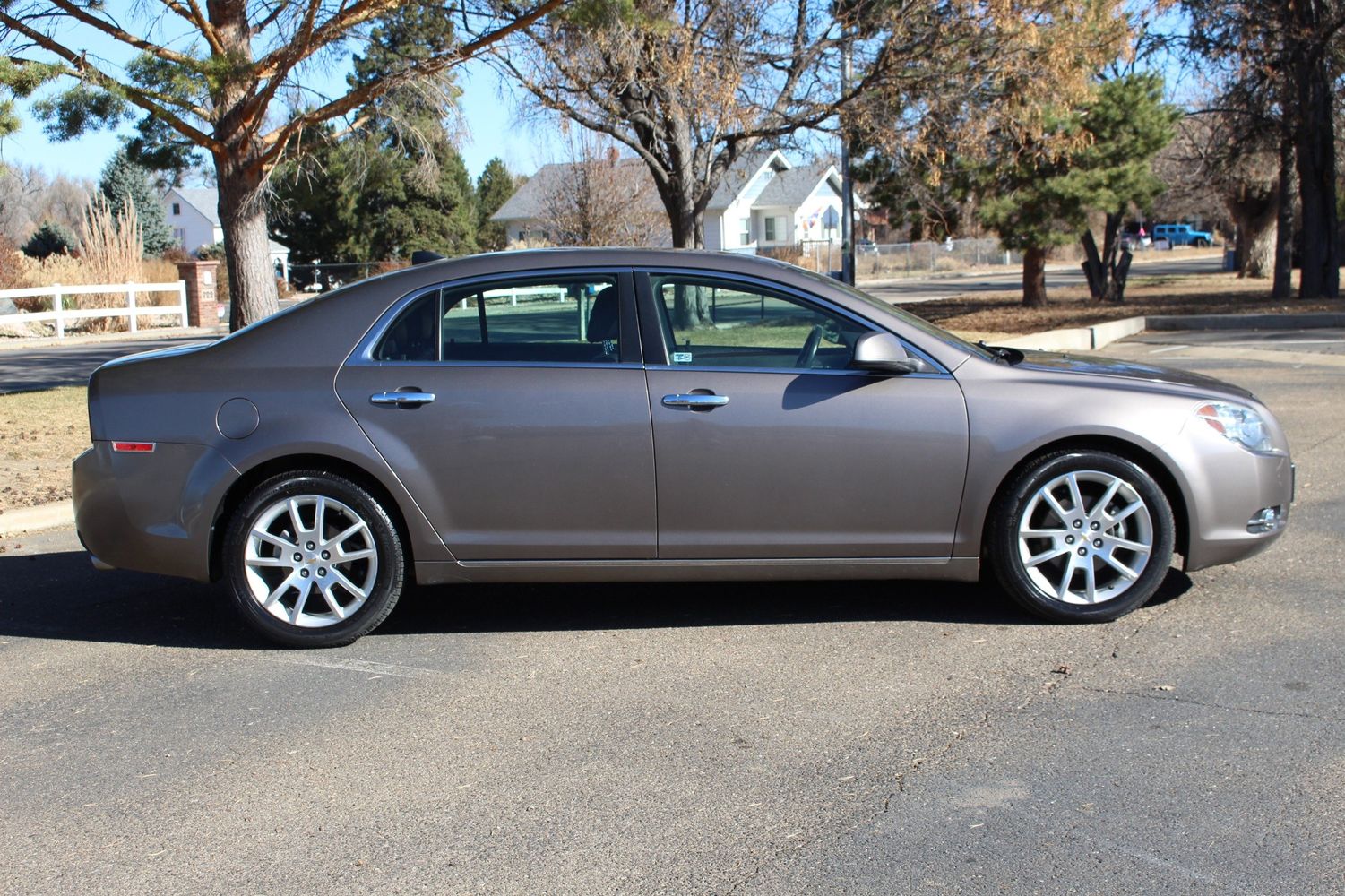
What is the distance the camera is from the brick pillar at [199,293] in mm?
30516

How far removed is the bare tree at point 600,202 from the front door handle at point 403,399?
28.7 m

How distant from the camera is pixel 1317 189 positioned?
969 inches

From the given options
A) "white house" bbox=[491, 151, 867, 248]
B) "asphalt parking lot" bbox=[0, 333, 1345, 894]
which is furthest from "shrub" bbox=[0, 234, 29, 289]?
"white house" bbox=[491, 151, 867, 248]

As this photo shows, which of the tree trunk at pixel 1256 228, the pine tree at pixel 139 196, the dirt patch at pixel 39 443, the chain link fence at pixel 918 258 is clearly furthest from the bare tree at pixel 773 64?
the pine tree at pixel 139 196

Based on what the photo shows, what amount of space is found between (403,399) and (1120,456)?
9.91 feet

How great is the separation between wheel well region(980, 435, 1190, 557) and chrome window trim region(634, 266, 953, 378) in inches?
20.0

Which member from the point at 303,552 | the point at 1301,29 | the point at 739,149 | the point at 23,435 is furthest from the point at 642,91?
the point at 303,552

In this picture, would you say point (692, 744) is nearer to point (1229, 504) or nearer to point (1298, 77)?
point (1229, 504)

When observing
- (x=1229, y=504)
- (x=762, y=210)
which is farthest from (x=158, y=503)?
(x=762, y=210)

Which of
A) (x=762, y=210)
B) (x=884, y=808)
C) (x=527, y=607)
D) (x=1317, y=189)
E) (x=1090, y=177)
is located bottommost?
(x=884, y=808)

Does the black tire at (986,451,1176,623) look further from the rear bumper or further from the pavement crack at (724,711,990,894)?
the rear bumper

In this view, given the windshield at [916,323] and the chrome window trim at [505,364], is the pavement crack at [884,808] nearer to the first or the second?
the windshield at [916,323]

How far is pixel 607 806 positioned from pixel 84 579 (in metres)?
4.09

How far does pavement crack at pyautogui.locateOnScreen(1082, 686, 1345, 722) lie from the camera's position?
→ 435 cm
